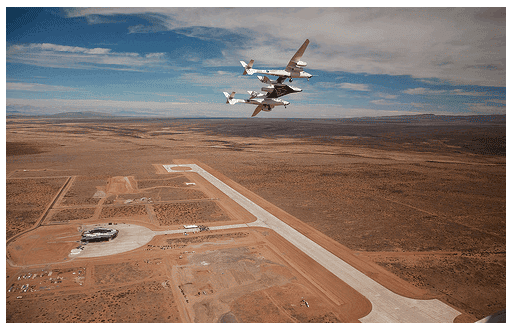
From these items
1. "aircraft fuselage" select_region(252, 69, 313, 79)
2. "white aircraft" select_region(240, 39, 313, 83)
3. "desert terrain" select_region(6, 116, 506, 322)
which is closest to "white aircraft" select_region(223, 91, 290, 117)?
"white aircraft" select_region(240, 39, 313, 83)

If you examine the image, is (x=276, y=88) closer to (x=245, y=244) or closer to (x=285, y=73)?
(x=285, y=73)

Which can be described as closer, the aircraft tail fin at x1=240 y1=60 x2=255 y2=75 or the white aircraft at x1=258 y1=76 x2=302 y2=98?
the aircraft tail fin at x1=240 y1=60 x2=255 y2=75

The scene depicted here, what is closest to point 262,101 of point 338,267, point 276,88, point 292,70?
point 276,88

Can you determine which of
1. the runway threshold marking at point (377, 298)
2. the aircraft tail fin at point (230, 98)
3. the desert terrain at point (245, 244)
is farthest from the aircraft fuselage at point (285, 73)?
the runway threshold marking at point (377, 298)

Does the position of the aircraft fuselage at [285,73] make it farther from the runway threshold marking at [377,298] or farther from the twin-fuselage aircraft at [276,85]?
the runway threshold marking at [377,298]

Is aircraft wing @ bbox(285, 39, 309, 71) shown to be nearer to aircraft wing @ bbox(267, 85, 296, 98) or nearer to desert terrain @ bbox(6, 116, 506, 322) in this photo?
aircraft wing @ bbox(267, 85, 296, 98)

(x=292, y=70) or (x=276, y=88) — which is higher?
(x=292, y=70)
